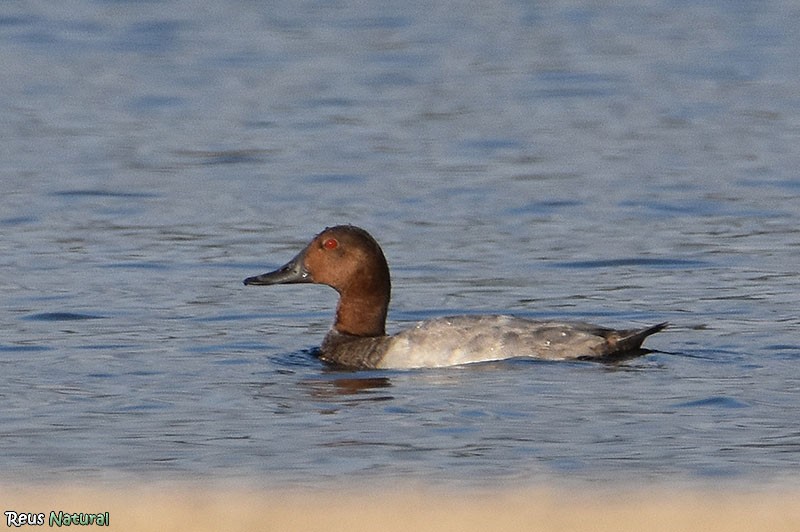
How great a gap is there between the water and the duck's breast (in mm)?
119

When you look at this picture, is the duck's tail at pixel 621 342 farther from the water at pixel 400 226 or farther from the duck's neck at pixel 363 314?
the duck's neck at pixel 363 314

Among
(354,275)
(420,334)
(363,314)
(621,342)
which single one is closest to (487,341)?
(420,334)

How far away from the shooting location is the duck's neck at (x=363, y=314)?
11.6m

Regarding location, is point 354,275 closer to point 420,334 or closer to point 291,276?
point 291,276

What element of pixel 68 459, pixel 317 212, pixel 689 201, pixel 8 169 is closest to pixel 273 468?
pixel 68 459

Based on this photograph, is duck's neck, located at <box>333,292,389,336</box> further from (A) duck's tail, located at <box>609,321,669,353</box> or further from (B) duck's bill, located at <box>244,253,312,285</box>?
(A) duck's tail, located at <box>609,321,669,353</box>

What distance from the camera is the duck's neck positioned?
1159 centimetres

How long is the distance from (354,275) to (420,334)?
2.75ft

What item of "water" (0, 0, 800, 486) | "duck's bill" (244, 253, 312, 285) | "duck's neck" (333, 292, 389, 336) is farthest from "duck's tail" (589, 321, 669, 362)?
"duck's bill" (244, 253, 312, 285)

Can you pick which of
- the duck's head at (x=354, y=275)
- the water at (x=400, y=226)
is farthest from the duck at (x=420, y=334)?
the water at (x=400, y=226)

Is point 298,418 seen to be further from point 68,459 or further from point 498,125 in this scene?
point 498,125

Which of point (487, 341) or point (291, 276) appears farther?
point (291, 276)

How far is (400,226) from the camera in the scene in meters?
15.5

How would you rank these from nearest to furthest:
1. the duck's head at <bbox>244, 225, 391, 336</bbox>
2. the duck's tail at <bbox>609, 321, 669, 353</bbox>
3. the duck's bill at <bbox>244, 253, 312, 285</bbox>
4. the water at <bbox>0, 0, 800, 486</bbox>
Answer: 1. the water at <bbox>0, 0, 800, 486</bbox>
2. the duck's tail at <bbox>609, 321, 669, 353</bbox>
3. the duck's head at <bbox>244, 225, 391, 336</bbox>
4. the duck's bill at <bbox>244, 253, 312, 285</bbox>
